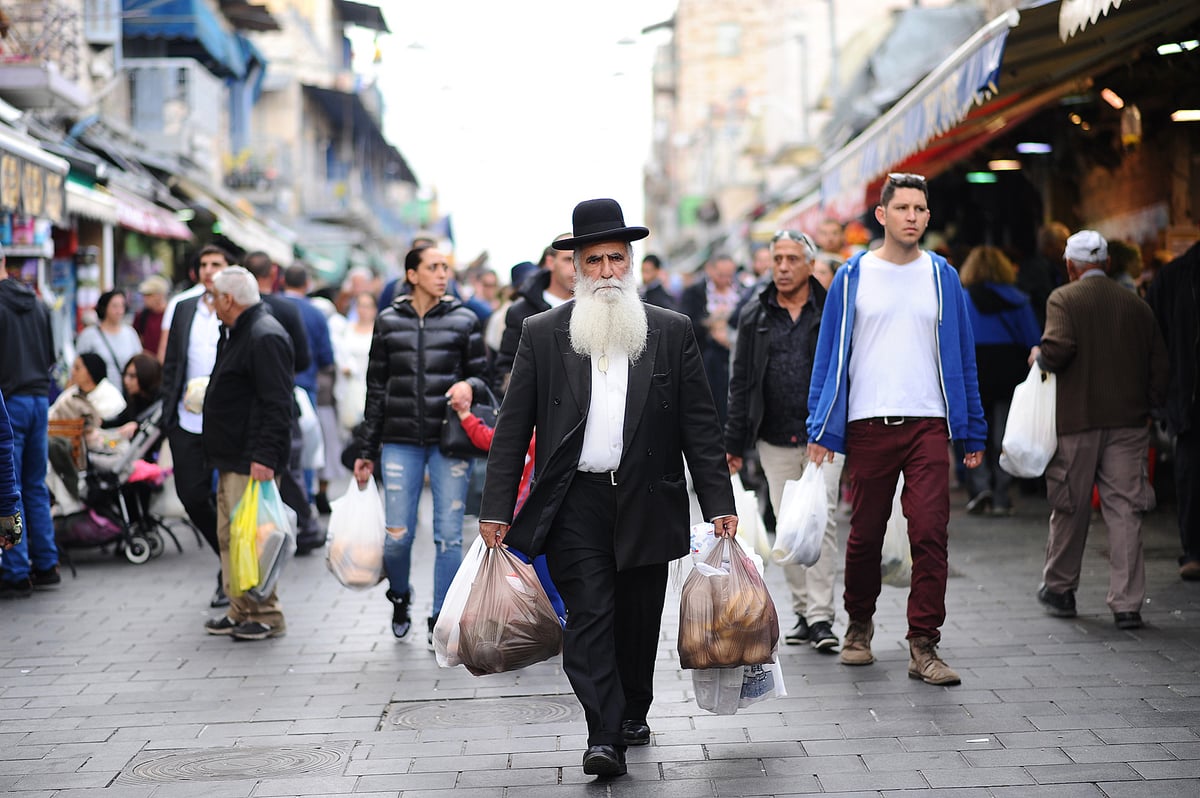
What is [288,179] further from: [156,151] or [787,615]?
[787,615]

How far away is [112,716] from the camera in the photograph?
6258 millimetres

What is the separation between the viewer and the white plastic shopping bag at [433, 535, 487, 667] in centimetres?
540

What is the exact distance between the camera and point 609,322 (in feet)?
17.6

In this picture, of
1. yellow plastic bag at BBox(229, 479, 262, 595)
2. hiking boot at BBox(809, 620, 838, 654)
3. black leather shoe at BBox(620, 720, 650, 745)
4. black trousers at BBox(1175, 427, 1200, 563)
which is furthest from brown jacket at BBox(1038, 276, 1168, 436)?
yellow plastic bag at BBox(229, 479, 262, 595)

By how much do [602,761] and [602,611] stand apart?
1.69 ft

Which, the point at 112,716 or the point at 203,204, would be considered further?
the point at 203,204

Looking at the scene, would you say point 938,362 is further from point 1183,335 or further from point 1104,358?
point 1183,335

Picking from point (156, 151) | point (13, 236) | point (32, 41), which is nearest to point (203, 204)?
point (156, 151)

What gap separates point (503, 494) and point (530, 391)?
386 mm

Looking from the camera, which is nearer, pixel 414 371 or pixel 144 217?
pixel 414 371

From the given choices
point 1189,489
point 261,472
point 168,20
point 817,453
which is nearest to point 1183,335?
point 1189,489

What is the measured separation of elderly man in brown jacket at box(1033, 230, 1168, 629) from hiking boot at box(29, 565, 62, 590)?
6089 millimetres

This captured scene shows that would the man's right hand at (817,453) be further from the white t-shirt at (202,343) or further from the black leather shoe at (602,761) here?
the white t-shirt at (202,343)

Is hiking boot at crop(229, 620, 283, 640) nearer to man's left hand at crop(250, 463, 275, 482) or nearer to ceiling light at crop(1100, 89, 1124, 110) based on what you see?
man's left hand at crop(250, 463, 275, 482)
